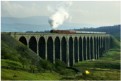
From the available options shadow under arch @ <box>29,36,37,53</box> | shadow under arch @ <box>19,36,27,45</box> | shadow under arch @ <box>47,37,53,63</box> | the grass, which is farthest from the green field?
shadow under arch @ <box>47,37,53,63</box>

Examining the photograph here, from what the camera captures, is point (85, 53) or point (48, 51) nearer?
point (48, 51)

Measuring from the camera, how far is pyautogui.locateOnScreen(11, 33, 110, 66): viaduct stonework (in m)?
72.5

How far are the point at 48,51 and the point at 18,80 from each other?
3419 cm

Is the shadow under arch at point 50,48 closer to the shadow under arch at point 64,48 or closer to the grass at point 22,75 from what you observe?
the shadow under arch at point 64,48

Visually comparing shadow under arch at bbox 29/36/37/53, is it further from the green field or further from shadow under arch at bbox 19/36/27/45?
the green field

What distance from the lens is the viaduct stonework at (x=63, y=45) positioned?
238 ft

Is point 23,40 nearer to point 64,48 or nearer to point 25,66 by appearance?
point 25,66

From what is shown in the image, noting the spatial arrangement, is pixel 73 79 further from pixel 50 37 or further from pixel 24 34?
pixel 50 37

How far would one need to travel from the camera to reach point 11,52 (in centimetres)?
6259

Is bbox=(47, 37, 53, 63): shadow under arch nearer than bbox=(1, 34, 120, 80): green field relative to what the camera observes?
No

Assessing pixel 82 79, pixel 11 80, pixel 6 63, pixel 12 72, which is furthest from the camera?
pixel 82 79

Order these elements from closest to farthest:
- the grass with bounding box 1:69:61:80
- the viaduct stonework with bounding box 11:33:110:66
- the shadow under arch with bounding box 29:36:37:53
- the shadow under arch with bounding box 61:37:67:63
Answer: the grass with bounding box 1:69:61:80, the shadow under arch with bounding box 29:36:37:53, the viaduct stonework with bounding box 11:33:110:66, the shadow under arch with bounding box 61:37:67:63

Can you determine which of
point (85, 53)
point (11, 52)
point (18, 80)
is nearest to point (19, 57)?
point (11, 52)

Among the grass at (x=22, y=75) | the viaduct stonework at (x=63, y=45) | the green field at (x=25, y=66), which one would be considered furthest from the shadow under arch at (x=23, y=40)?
the grass at (x=22, y=75)
